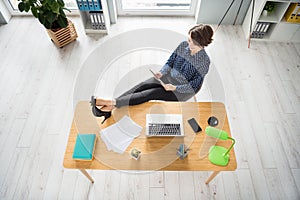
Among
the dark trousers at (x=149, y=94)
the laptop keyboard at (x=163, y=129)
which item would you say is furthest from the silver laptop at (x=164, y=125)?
the dark trousers at (x=149, y=94)

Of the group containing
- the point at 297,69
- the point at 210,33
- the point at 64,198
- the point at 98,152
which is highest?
the point at 210,33

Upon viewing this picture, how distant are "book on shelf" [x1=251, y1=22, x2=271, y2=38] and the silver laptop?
202 centimetres

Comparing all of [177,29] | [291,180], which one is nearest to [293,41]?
[177,29]

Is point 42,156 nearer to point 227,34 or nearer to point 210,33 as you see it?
point 210,33

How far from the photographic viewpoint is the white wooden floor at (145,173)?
6.23ft

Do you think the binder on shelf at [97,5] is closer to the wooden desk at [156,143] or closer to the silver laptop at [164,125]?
the wooden desk at [156,143]

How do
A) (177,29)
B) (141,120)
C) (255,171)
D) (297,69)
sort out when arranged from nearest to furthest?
1. (141,120)
2. (255,171)
3. (297,69)
4. (177,29)

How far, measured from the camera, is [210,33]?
167 cm

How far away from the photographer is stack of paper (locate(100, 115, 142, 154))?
151 cm

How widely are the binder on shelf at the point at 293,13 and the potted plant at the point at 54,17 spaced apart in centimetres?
274

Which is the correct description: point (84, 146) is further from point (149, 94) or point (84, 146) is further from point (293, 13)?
point (293, 13)

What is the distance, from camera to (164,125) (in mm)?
1561

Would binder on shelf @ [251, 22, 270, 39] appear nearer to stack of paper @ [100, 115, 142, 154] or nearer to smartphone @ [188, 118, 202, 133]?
smartphone @ [188, 118, 202, 133]

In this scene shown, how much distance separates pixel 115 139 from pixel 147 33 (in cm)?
200
